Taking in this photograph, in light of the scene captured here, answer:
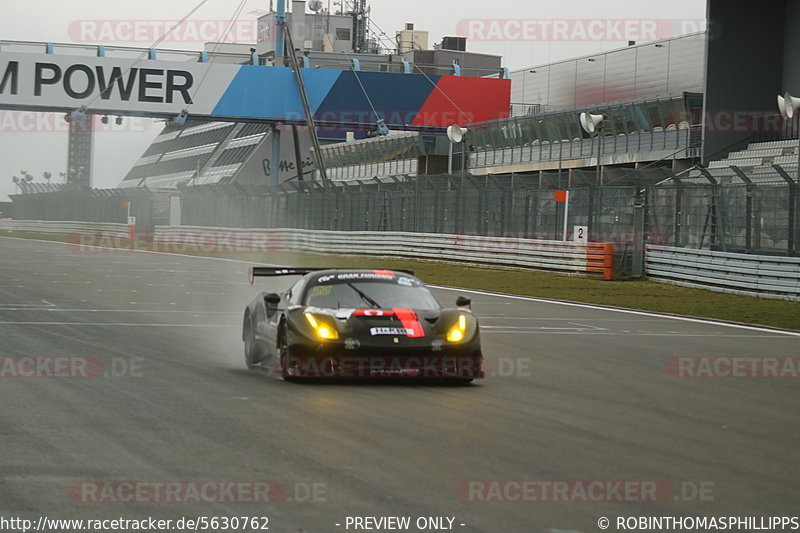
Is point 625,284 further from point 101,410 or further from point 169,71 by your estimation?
point 169,71

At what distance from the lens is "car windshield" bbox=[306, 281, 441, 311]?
11141mm

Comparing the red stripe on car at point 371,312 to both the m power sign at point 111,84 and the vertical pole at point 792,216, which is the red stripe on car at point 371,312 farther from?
the m power sign at point 111,84

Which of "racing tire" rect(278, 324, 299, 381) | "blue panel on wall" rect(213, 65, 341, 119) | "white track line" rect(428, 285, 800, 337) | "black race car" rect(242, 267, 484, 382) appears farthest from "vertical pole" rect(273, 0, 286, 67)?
"racing tire" rect(278, 324, 299, 381)

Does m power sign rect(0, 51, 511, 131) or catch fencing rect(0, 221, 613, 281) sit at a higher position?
m power sign rect(0, 51, 511, 131)

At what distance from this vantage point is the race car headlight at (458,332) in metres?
10.7

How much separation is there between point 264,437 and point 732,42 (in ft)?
124

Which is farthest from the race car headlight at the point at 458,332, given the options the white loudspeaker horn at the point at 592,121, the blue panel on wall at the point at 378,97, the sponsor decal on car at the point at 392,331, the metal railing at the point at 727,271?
the blue panel on wall at the point at 378,97

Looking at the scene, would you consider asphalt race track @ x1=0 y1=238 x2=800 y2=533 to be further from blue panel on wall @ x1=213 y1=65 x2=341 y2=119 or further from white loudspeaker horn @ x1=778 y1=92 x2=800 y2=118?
blue panel on wall @ x1=213 y1=65 x2=341 y2=119

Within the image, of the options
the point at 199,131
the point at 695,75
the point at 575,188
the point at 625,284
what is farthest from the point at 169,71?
the point at 199,131

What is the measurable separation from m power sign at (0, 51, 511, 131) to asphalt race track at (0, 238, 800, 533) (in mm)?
39088

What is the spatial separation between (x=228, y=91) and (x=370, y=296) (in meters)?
44.1

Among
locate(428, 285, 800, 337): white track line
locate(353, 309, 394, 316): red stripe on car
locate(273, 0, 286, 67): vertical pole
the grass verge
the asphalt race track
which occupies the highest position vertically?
locate(273, 0, 286, 67): vertical pole

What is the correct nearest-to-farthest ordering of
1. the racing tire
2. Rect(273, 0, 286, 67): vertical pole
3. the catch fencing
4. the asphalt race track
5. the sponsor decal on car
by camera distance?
1. the asphalt race track
2. the sponsor decal on car
3. the racing tire
4. the catch fencing
5. Rect(273, 0, 286, 67): vertical pole

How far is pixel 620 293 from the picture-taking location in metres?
26.1
